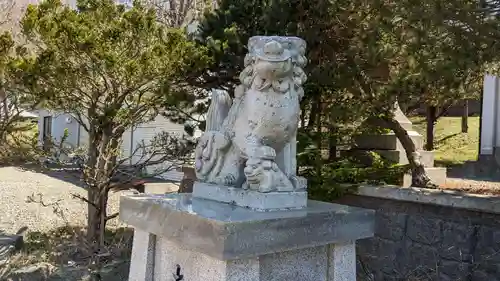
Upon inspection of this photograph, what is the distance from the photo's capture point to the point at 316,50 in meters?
6.66

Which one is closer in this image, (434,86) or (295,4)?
(434,86)

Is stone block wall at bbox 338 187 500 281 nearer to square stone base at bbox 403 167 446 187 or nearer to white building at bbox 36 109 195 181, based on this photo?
square stone base at bbox 403 167 446 187

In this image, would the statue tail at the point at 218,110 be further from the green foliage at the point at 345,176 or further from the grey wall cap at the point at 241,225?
the green foliage at the point at 345,176

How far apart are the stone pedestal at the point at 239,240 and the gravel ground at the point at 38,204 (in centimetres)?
364

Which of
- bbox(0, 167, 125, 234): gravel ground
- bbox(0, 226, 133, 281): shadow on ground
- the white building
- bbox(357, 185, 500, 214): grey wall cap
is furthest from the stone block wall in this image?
bbox(0, 167, 125, 234): gravel ground

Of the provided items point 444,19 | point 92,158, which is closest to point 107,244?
point 92,158

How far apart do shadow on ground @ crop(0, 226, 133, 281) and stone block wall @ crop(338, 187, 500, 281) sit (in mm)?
2829

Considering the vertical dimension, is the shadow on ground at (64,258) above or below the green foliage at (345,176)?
below

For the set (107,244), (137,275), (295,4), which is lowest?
(107,244)

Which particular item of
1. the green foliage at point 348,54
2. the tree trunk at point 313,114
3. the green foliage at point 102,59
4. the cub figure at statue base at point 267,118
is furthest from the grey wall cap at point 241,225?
the tree trunk at point 313,114

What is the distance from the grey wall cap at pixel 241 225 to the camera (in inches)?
108

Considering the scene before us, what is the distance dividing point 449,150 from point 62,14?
1195 cm

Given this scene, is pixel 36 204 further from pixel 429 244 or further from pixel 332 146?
pixel 429 244

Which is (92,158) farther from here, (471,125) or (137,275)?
(471,125)
